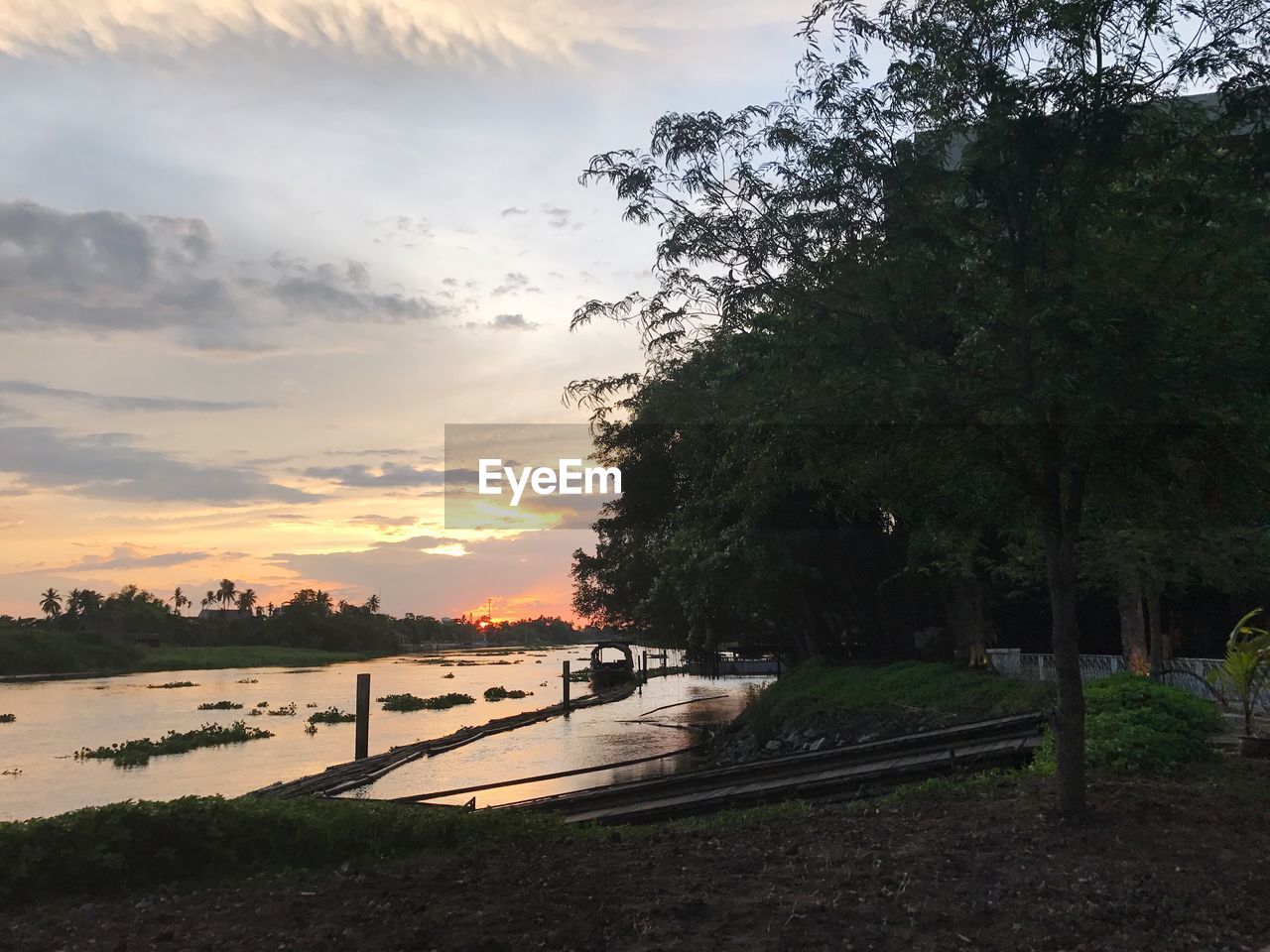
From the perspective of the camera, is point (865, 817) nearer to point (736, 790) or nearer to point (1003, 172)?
point (736, 790)

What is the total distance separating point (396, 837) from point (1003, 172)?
7.93 meters

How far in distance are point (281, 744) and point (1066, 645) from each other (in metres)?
36.1

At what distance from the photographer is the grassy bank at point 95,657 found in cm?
9562

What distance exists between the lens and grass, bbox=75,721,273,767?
33250 mm

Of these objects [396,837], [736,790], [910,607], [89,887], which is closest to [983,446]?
[396,837]

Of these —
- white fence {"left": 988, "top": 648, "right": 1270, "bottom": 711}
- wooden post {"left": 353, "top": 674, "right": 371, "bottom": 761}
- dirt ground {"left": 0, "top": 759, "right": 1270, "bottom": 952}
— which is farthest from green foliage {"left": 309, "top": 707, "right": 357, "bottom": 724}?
dirt ground {"left": 0, "top": 759, "right": 1270, "bottom": 952}

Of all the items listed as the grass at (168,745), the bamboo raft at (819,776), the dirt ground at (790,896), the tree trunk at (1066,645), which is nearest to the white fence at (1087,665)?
the bamboo raft at (819,776)

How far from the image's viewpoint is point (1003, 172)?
847 centimetres

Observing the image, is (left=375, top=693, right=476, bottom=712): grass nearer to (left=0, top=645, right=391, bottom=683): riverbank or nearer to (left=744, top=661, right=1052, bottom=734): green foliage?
(left=744, top=661, right=1052, bottom=734): green foliage

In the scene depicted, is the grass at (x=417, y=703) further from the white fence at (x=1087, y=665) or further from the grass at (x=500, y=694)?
the white fence at (x=1087, y=665)

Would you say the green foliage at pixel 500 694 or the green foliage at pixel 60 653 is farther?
the green foliage at pixel 60 653

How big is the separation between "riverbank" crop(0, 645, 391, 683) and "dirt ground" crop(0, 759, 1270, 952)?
92849mm

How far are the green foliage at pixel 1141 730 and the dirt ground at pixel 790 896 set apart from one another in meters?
1.89

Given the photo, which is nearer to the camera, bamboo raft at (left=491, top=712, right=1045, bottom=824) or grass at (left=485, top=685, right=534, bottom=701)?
Answer: bamboo raft at (left=491, top=712, right=1045, bottom=824)
